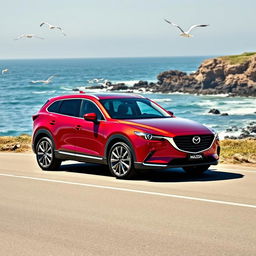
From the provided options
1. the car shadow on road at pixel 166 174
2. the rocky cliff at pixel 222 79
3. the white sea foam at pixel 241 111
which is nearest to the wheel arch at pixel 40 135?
the car shadow on road at pixel 166 174

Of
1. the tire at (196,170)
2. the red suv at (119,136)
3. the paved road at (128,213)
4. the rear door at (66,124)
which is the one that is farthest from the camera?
the rear door at (66,124)

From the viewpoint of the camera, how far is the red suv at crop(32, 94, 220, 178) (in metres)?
12.5

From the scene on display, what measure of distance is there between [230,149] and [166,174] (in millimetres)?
5440

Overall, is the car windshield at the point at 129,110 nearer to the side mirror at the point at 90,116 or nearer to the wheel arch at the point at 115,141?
the side mirror at the point at 90,116

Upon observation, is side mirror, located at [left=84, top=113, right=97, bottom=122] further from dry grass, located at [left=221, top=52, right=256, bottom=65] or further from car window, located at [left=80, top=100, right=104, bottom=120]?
dry grass, located at [left=221, top=52, right=256, bottom=65]

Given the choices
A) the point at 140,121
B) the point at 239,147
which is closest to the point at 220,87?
the point at 239,147

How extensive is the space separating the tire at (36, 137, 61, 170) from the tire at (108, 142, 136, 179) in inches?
74.4

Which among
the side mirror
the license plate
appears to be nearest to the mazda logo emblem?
the license plate

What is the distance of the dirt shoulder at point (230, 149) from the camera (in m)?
15.7

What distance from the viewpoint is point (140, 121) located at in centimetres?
1306

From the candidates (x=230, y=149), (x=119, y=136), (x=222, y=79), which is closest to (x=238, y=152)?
(x=230, y=149)

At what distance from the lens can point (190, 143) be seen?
41.2 feet

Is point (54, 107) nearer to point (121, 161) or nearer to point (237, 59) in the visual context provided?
point (121, 161)

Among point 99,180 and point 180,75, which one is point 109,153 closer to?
point 99,180
